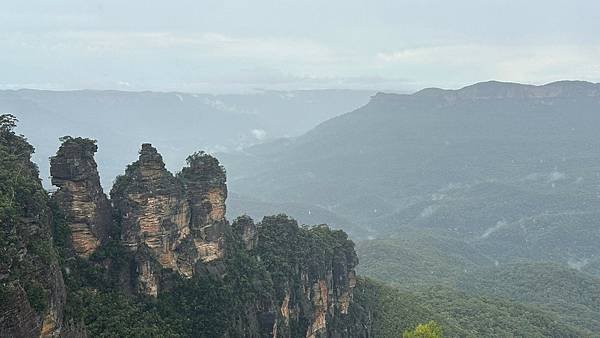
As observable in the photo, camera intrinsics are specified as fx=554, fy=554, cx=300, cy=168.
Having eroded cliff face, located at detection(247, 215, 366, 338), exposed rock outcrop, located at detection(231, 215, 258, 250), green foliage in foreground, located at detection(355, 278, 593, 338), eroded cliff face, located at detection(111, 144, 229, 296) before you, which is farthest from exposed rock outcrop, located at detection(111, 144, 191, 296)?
green foliage in foreground, located at detection(355, 278, 593, 338)

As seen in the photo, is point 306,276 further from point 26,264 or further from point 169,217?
point 26,264

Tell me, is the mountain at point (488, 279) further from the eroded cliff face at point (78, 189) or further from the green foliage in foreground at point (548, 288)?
the eroded cliff face at point (78, 189)

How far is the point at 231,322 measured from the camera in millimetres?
43906

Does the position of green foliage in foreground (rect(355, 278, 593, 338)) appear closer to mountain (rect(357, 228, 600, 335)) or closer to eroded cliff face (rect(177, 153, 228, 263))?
mountain (rect(357, 228, 600, 335))

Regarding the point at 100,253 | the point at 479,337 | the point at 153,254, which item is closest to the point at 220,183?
the point at 153,254

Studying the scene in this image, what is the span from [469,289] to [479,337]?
1947 inches

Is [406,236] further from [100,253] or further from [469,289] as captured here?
[100,253]

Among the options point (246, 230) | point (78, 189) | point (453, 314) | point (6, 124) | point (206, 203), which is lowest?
point (453, 314)

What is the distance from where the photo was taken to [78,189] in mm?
38125

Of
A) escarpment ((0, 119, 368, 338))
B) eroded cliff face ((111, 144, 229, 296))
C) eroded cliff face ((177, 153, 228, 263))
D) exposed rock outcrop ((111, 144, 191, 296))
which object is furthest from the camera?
eroded cliff face ((177, 153, 228, 263))

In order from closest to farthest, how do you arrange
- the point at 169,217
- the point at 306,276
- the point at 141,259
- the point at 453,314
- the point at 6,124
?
1. the point at 6,124
2. the point at 141,259
3. the point at 169,217
4. the point at 306,276
5. the point at 453,314

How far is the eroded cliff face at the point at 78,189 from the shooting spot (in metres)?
37.6

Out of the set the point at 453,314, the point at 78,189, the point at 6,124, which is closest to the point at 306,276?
the point at 78,189

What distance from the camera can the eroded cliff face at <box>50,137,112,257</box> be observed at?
37.6 m
